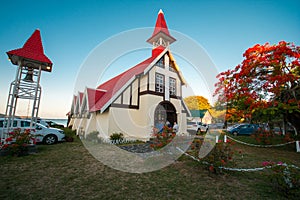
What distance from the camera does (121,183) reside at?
3.82 meters

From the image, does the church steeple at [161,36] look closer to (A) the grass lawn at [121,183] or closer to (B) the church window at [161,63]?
(B) the church window at [161,63]

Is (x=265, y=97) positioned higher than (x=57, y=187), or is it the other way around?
(x=265, y=97)

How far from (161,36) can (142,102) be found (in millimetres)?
8460

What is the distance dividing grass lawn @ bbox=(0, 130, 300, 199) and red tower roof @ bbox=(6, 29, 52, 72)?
16.1ft

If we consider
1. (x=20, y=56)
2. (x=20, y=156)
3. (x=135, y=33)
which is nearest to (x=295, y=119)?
(x=135, y=33)

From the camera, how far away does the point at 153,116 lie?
1127cm

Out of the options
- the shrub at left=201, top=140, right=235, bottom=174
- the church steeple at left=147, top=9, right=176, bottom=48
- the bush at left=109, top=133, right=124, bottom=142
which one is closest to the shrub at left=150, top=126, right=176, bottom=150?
the shrub at left=201, top=140, right=235, bottom=174

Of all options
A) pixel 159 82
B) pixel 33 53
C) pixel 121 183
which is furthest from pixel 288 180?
pixel 33 53

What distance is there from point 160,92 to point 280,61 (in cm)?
808

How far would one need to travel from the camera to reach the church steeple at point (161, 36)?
1495 cm

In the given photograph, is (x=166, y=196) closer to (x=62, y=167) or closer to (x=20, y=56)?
(x=62, y=167)

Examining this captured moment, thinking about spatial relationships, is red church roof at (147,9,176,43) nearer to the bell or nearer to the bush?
the bush

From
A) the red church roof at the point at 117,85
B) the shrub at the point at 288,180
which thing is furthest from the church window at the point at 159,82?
the shrub at the point at 288,180

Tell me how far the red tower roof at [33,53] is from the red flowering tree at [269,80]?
464 inches
